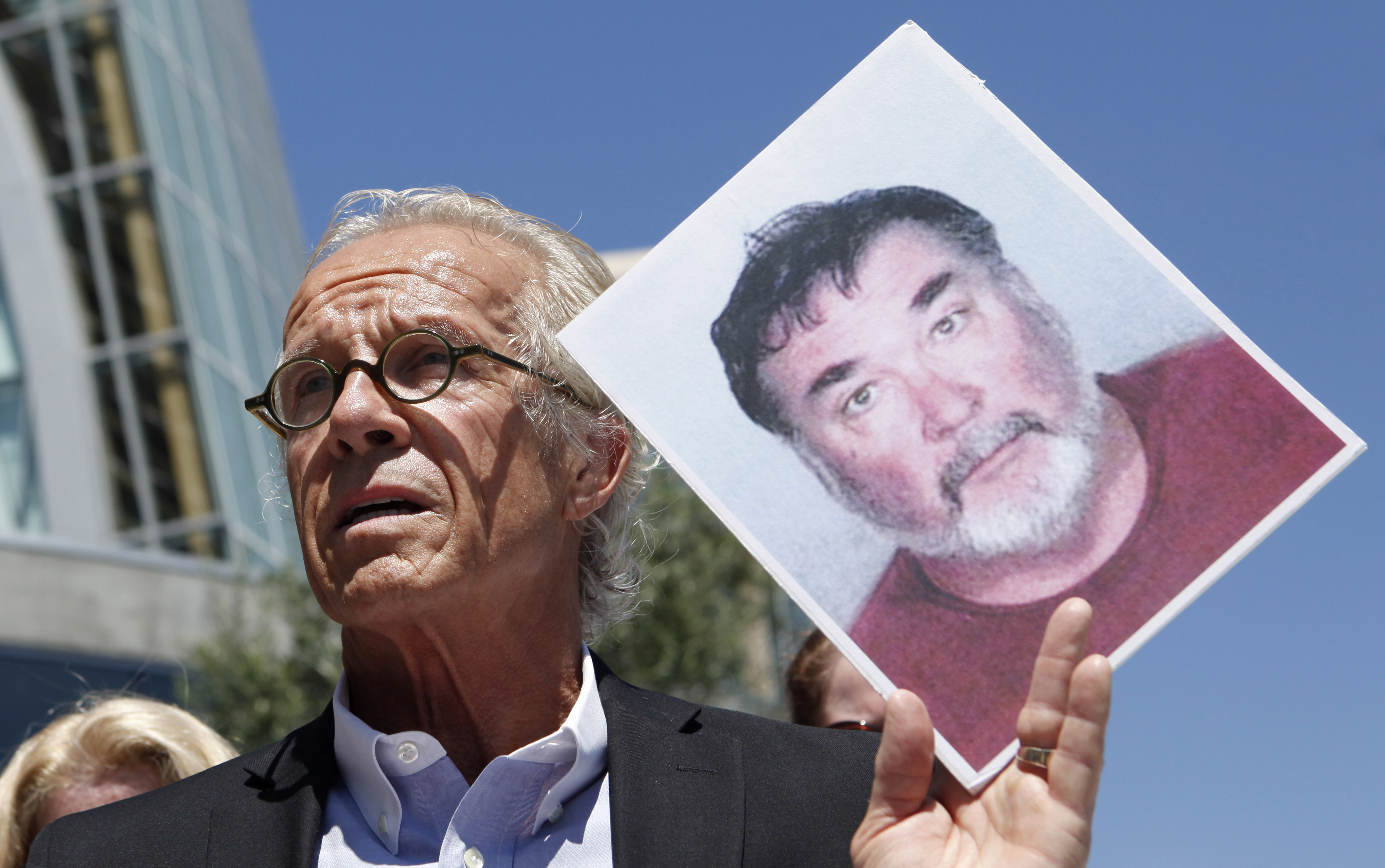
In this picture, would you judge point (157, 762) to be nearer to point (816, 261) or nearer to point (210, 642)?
point (816, 261)

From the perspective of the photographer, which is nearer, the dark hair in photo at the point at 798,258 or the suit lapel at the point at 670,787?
the dark hair in photo at the point at 798,258

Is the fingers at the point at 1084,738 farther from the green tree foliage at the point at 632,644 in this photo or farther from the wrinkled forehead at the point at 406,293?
the green tree foliage at the point at 632,644

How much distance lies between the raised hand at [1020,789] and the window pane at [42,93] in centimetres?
1724

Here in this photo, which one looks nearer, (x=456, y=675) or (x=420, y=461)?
(x=420, y=461)

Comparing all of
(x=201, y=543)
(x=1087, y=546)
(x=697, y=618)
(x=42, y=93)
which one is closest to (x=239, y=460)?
(x=201, y=543)

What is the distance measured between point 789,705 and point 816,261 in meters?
2.14

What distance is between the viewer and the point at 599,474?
2.38m

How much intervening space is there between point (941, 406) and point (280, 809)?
4.07 ft

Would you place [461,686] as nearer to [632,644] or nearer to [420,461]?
[420,461]

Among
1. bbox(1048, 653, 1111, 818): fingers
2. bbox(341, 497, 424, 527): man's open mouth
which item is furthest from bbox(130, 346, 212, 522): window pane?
bbox(1048, 653, 1111, 818): fingers

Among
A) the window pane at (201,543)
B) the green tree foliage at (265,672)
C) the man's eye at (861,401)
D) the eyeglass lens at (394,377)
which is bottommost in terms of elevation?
the man's eye at (861,401)

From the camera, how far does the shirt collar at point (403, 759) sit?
76.4 inches

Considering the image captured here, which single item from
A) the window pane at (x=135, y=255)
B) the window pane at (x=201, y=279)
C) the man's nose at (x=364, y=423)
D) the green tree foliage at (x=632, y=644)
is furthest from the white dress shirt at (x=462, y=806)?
the window pane at (x=201, y=279)

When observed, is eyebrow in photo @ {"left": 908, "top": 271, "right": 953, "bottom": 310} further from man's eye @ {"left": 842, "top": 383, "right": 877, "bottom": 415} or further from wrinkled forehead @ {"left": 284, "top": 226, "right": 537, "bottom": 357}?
wrinkled forehead @ {"left": 284, "top": 226, "right": 537, "bottom": 357}
